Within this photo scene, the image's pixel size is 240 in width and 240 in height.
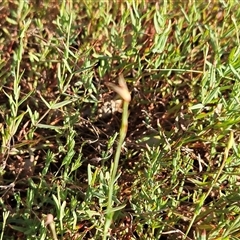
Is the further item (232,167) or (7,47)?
(7,47)

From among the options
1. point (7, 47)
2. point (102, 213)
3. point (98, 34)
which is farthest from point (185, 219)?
point (7, 47)

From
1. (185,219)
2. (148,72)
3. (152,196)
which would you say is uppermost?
(148,72)

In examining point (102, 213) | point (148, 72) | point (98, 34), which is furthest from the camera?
point (98, 34)

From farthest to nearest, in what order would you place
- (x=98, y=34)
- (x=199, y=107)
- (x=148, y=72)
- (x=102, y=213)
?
(x=98, y=34), (x=148, y=72), (x=199, y=107), (x=102, y=213)

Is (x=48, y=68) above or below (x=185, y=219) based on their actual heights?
above

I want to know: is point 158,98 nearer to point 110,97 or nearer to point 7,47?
point 110,97

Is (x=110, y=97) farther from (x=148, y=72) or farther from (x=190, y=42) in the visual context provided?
(x=190, y=42)
